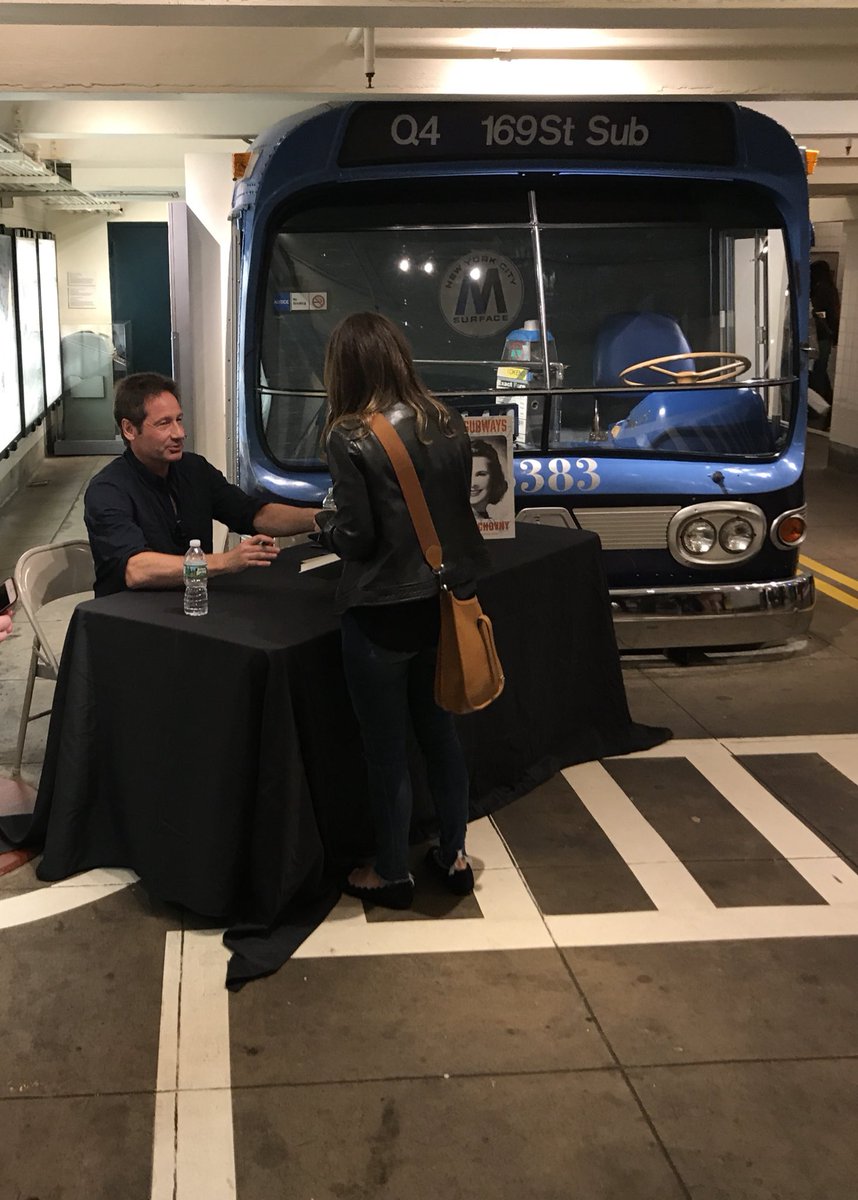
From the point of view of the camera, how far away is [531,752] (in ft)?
15.5

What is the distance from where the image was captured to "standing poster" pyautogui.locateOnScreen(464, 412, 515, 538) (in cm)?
470

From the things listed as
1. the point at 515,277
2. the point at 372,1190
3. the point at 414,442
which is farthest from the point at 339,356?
the point at 515,277

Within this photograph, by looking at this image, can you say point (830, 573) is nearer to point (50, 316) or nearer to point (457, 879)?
point (457, 879)

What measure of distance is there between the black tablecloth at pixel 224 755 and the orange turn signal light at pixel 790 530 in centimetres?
210

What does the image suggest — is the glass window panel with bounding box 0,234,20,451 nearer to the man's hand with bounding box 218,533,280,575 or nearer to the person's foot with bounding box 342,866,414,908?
the man's hand with bounding box 218,533,280,575

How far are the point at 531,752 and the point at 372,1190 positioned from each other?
2.30 meters

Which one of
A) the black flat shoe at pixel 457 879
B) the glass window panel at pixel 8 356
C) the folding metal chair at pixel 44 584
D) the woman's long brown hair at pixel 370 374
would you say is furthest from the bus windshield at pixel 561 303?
the glass window panel at pixel 8 356

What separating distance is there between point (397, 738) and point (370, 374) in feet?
3.51

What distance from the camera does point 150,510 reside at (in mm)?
4227

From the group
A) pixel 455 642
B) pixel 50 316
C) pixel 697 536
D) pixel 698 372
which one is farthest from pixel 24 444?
pixel 455 642

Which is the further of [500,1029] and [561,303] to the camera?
[561,303]

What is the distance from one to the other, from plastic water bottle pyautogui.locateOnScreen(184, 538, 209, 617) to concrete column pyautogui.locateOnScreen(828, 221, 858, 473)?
11.9 m

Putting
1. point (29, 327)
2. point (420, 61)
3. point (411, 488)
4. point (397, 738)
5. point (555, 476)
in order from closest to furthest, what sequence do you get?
point (411, 488) → point (397, 738) → point (555, 476) → point (420, 61) → point (29, 327)

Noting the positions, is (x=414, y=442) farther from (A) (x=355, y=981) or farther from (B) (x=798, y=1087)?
(B) (x=798, y=1087)
